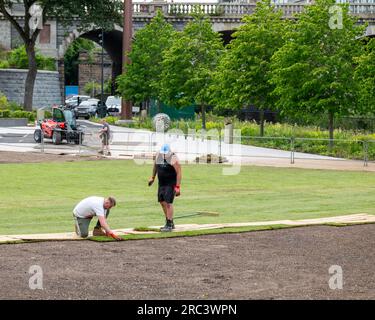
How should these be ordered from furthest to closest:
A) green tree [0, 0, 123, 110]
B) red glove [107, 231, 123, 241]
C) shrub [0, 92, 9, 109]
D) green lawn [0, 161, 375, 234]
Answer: green tree [0, 0, 123, 110]
shrub [0, 92, 9, 109]
green lawn [0, 161, 375, 234]
red glove [107, 231, 123, 241]

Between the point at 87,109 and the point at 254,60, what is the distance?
134ft

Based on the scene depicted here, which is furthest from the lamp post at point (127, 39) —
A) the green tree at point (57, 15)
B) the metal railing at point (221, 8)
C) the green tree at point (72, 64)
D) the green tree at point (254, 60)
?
the green tree at point (72, 64)

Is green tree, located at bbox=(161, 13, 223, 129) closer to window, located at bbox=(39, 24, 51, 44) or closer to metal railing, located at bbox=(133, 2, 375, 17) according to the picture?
metal railing, located at bbox=(133, 2, 375, 17)

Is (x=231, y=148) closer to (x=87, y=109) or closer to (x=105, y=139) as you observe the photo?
(x=105, y=139)


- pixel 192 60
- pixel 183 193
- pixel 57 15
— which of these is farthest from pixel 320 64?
pixel 57 15

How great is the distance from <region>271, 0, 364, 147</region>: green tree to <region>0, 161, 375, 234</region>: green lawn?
9.00 metres

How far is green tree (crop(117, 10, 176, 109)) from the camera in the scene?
74875 millimetres

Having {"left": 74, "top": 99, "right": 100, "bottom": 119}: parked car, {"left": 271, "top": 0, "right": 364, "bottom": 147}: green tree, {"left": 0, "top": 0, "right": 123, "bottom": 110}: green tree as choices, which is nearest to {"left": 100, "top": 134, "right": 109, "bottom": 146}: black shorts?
{"left": 271, "top": 0, "right": 364, "bottom": 147}: green tree

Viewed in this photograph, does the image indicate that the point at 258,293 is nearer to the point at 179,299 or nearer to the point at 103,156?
the point at 179,299

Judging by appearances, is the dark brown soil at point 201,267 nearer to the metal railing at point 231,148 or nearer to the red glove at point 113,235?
the red glove at point 113,235

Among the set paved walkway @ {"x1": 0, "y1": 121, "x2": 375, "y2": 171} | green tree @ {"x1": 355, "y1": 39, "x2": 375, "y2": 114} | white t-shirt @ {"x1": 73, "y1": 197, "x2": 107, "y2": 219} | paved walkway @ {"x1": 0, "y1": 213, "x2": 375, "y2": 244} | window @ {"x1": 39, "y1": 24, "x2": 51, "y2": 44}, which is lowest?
paved walkway @ {"x1": 0, "y1": 121, "x2": 375, "y2": 171}

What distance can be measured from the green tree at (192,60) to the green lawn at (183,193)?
24233 mm
